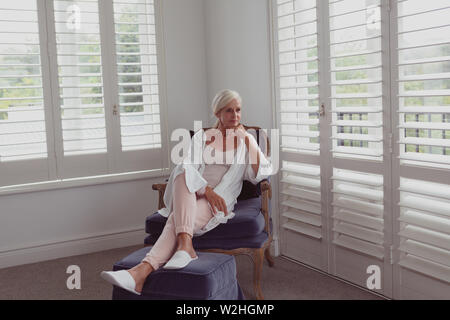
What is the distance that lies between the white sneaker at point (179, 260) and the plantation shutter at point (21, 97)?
70.1 inches

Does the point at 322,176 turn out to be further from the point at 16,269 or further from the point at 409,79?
the point at 16,269

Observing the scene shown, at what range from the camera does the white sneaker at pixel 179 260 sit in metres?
2.61

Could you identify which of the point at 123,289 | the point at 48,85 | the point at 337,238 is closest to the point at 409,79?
A: the point at 337,238

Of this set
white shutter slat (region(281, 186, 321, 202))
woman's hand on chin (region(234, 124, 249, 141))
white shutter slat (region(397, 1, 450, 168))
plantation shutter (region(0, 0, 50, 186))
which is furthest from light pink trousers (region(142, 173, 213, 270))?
plantation shutter (region(0, 0, 50, 186))

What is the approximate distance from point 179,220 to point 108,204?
1.50 m

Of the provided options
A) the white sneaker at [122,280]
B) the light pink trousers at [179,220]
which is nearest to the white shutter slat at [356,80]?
the light pink trousers at [179,220]

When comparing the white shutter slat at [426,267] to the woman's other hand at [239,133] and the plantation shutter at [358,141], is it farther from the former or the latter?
the woman's other hand at [239,133]

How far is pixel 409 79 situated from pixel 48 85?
2597mm

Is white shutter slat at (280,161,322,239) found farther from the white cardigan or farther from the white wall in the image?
the white wall

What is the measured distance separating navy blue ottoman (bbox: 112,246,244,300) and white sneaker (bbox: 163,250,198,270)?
0.02 meters

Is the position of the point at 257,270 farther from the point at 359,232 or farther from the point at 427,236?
the point at 427,236

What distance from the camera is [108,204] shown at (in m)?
4.32

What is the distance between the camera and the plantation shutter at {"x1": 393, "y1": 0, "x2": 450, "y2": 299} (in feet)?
8.59

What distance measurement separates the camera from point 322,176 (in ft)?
11.5
